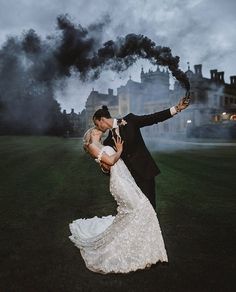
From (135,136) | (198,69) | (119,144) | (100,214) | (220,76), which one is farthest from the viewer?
(220,76)

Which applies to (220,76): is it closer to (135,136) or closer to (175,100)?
(175,100)

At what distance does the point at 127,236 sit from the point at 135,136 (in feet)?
5.76

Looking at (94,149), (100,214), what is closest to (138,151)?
(94,149)

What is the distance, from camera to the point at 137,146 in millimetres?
6777

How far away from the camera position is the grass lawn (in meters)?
5.80

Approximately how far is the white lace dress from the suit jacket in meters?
0.18

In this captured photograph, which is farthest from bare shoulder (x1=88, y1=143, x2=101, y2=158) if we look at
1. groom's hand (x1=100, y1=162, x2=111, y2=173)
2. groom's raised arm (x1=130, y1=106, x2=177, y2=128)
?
groom's raised arm (x1=130, y1=106, x2=177, y2=128)

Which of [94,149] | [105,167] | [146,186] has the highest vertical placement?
[94,149]

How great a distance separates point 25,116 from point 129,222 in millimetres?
58239

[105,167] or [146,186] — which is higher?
[105,167]

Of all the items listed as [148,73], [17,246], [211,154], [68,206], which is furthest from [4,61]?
[148,73]

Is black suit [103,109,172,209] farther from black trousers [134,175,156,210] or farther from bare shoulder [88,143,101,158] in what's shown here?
bare shoulder [88,143,101,158]

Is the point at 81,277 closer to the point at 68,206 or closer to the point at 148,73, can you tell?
the point at 68,206

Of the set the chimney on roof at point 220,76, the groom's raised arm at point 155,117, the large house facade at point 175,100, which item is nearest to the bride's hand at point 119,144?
the groom's raised arm at point 155,117
